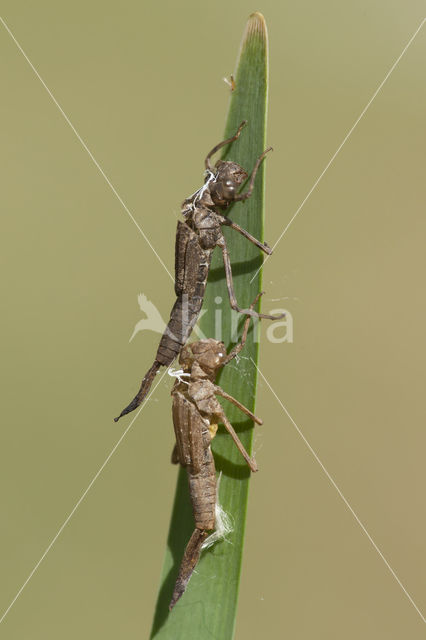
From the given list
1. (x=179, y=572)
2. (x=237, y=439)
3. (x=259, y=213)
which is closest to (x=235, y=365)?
(x=237, y=439)

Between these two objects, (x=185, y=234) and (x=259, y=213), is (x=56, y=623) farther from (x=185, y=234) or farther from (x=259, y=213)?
(x=259, y=213)

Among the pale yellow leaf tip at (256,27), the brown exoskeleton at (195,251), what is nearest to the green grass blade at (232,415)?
the pale yellow leaf tip at (256,27)

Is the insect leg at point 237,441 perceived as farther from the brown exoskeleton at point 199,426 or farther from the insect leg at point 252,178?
the insect leg at point 252,178

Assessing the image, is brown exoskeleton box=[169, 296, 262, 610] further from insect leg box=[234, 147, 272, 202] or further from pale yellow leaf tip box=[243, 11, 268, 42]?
pale yellow leaf tip box=[243, 11, 268, 42]

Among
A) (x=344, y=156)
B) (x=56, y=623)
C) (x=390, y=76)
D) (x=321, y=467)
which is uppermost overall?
(x=390, y=76)

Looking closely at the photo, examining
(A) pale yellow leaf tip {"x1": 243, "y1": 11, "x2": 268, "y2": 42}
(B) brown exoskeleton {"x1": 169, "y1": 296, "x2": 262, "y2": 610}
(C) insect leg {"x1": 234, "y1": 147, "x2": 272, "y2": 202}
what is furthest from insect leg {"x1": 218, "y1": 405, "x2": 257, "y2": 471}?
(A) pale yellow leaf tip {"x1": 243, "y1": 11, "x2": 268, "y2": 42}

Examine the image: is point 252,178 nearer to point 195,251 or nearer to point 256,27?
point 256,27
